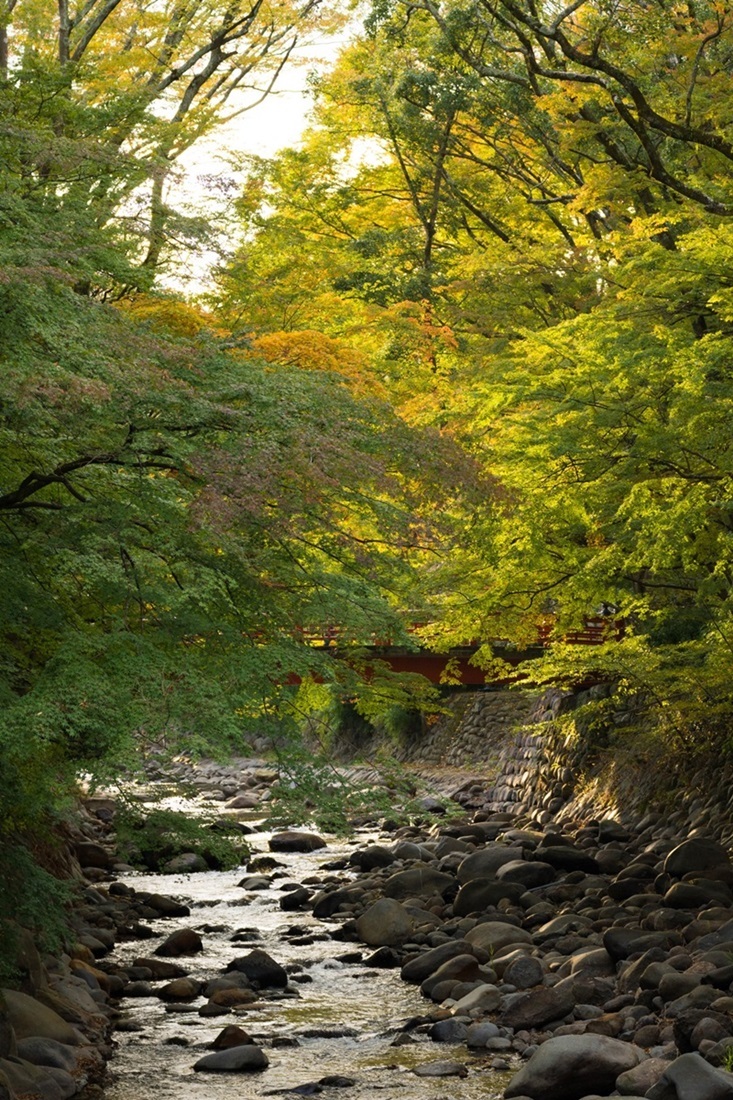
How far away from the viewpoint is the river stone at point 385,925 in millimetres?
14016

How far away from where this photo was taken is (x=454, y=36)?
1591cm

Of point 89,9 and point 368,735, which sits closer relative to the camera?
point 89,9

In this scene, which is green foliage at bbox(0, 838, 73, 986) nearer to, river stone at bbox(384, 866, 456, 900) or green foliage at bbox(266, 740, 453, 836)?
green foliage at bbox(266, 740, 453, 836)

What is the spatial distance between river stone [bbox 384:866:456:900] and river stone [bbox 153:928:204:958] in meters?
3.20

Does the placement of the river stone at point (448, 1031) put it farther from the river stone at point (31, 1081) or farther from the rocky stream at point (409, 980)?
the river stone at point (31, 1081)

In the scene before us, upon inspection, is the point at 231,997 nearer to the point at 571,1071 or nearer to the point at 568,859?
the point at 571,1071

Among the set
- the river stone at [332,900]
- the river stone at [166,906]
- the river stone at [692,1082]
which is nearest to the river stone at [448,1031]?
the river stone at [692,1082]

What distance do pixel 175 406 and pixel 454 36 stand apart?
974cm

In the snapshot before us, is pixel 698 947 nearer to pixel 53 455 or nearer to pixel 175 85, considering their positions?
pixel 53 455

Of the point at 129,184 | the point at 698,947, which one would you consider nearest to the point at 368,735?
the point at 698,947

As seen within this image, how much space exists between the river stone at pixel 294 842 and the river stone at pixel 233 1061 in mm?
11325


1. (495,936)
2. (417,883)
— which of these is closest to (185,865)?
(417,883)

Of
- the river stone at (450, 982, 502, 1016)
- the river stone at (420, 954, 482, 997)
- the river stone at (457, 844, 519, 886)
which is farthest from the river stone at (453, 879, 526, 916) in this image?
the river stone at (450, 982, 502, 1016)

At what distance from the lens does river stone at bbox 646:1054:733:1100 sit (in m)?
7.81
